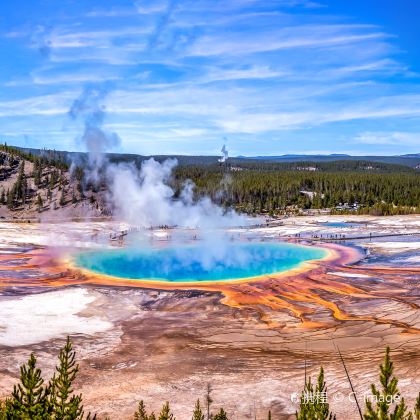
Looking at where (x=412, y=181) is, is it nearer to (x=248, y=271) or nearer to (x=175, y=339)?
(x=248, y=271)

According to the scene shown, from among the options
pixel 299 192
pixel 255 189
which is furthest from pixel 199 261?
pixel 299 192

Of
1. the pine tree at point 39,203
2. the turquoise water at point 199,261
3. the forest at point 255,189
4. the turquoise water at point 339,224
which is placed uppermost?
the forest at point 255,189

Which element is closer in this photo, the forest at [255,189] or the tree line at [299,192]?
the forest at [255,189]

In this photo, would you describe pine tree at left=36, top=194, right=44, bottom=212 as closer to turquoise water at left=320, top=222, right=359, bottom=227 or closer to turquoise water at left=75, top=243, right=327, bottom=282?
turquoise water at left=75, top=243, right=327, bottom=282

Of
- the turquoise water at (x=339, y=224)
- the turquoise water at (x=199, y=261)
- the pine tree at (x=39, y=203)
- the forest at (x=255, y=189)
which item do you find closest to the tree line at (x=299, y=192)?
the forest at (x=255, y=189)

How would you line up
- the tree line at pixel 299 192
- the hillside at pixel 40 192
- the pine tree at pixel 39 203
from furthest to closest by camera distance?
the tree line at pixel 299 192
the pine tree at pixel 39 203
the hillside at pixel 40 192

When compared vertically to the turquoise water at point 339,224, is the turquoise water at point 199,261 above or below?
below

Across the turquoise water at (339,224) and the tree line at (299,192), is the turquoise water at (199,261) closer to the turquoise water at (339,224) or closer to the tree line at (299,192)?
the turquoise water at (339,224)

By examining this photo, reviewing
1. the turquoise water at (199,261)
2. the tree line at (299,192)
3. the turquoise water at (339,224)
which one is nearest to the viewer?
the turquoise water at (199,261)
